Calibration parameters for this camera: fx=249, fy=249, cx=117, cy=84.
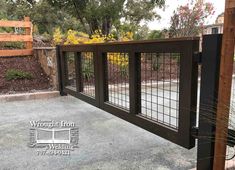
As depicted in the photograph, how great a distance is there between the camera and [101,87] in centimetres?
302

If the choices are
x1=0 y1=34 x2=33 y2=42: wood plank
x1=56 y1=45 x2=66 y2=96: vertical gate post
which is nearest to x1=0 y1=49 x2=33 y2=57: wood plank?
x1=0 y1=34 x2=33 y2=42: wood plank

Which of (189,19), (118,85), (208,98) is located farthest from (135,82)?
(189,19)

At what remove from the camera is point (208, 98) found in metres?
1.58

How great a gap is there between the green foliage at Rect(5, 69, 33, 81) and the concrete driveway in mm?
1790

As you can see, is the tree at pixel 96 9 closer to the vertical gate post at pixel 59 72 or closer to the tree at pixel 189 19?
the tree at pixel 189 19

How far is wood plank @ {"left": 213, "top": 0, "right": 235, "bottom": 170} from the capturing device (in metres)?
1.29

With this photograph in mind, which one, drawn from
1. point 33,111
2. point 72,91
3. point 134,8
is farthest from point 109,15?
point 33,111

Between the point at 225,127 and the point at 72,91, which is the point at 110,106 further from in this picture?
the point at 225,127

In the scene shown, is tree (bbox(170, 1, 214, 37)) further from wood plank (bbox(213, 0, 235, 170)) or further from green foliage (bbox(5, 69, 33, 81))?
wood plank (bbox(213, 0, 235, 170))

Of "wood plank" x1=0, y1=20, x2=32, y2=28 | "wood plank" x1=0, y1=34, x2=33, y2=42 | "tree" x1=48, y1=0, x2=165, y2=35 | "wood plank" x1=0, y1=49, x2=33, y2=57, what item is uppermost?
"tree" x1=48, y1=0, x2=165, y2=35

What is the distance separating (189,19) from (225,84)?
21.1 feet

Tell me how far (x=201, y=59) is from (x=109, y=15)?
6041mm

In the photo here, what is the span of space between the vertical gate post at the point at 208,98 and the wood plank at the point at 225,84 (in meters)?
0.11

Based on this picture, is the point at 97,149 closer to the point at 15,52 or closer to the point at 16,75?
the point at 16,75
